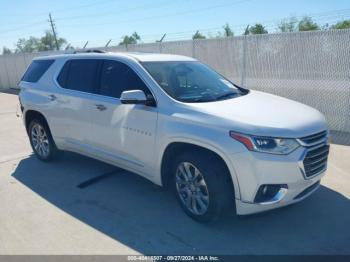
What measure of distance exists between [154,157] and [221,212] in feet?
3.26

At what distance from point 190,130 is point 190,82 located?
1088mm

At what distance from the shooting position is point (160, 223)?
3.70m

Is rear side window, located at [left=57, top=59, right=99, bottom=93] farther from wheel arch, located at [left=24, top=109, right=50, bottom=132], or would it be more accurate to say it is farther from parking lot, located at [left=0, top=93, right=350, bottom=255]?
parking lot, located at [left=0, top=93, right=350, bottom=255]

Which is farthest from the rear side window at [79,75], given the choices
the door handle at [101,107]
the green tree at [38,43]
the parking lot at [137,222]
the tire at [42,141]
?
the green tree at [38,43]

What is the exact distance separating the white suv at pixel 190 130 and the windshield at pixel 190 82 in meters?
0.02

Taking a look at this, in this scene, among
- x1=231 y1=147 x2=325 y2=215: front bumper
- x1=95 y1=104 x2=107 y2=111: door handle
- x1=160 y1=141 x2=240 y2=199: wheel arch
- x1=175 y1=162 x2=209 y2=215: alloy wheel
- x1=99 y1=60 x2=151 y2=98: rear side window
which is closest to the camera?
x1=231 y1=147 x2=325 y2=215: front bumper

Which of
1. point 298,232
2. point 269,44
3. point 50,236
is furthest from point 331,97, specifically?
point 50,236

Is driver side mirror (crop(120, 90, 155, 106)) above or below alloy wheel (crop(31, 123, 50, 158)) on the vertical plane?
above

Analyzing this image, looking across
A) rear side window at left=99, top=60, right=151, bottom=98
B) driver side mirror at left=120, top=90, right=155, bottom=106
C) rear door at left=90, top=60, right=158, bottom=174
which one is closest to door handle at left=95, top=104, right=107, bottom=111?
rear door at left=90, top=60, right=158, bottom=174

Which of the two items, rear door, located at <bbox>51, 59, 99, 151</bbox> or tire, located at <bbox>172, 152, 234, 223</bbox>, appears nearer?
tire, located at <bbox>172, 152, 234, 223</bbox>

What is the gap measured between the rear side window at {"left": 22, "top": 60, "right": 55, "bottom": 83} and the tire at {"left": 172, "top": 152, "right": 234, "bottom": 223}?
322cm

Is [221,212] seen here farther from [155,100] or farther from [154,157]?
[155,100]

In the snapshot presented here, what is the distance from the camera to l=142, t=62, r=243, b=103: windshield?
387cm

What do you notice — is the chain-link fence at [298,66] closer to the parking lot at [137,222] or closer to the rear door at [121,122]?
the parking lot at [137,222]
